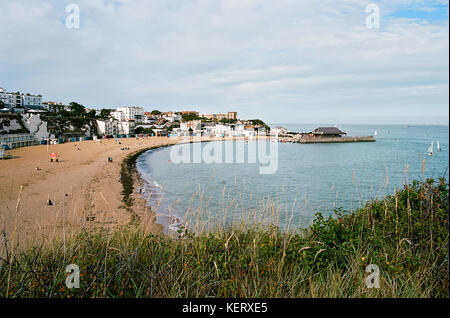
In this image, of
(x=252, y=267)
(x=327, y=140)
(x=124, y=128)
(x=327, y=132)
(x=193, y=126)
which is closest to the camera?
(x=252, y=267)

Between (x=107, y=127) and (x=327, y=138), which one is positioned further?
(x=107, y=127)

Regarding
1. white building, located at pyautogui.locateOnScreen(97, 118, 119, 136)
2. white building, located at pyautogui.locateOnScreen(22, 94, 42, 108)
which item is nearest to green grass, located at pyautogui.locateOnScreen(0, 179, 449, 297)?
white building, located at pyautogui.locateOnScreen(97, 118, 119, 136)

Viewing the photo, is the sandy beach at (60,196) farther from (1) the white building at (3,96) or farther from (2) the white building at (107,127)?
(1) the white building at (3,96)

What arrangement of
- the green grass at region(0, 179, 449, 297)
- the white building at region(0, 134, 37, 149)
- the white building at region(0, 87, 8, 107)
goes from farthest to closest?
the white building at region(0, 87, 8, 107) < the white building at region(0, 134, 37, 149) < the green grass at region(0, 179, 449, 297)

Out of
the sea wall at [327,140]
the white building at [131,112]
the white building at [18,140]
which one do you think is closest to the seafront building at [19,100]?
the white building at [131,112]

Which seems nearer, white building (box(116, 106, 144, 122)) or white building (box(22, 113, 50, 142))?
white building (box(22, 113, 50, 142))

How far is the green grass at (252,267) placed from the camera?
231cm

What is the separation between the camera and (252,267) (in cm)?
283

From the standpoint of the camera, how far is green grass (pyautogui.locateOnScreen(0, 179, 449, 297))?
7.57 ft

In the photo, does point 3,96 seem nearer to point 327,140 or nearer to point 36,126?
point 36,126

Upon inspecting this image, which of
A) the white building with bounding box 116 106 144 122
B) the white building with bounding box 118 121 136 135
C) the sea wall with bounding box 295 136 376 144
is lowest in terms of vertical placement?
the sea wall with bounding box 295 136 376 144

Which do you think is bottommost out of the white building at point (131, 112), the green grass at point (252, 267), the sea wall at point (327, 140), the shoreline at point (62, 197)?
the shoreline at point (62, 197)

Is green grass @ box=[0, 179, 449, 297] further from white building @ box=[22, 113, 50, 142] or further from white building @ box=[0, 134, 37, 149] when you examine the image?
white building @ box=[22, 113, 50, 142]

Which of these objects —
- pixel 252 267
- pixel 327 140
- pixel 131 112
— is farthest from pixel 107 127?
pixel 252 267
